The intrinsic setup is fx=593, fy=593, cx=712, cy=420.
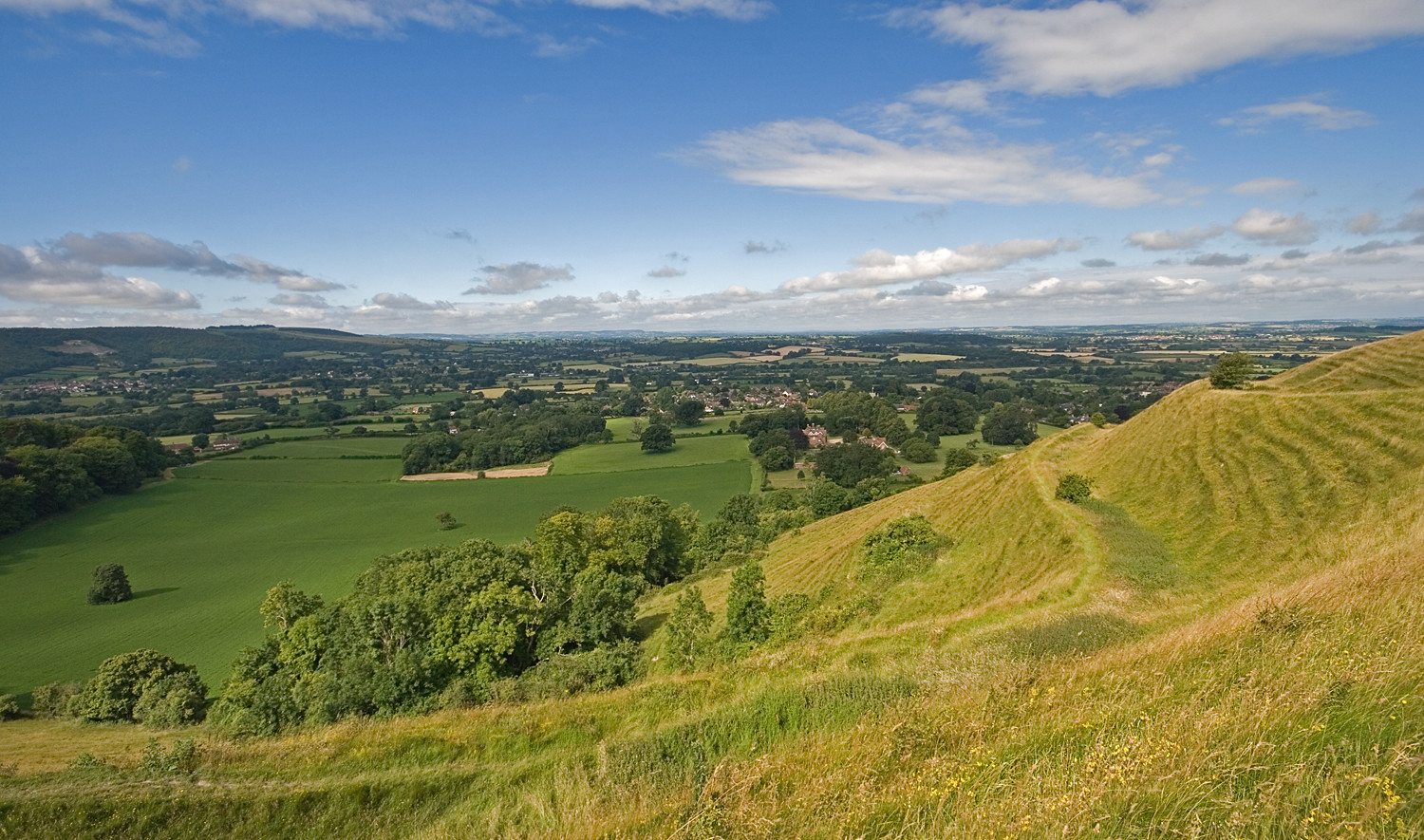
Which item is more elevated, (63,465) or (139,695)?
(63,465)

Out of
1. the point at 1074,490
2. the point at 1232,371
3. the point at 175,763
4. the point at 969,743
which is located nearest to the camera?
the point at 969,743

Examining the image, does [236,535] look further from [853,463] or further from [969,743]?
[969,743]

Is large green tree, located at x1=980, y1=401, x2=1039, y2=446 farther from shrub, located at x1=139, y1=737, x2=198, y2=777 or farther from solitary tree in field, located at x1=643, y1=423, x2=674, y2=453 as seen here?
shrub, located at x1=139, y1=737, x2=198, y2=777

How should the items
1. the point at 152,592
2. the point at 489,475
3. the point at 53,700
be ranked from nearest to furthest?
the point at 53,700 → the point at 152,592 → the point at 489,475

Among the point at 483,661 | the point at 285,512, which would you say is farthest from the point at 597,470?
the point at 483,661

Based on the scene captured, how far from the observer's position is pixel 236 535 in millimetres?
68812

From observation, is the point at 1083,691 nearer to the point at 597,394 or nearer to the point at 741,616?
the point at 741,616

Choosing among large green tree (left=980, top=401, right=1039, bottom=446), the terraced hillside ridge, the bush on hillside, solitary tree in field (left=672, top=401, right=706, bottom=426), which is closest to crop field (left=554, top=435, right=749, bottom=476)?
solitary tree in field (left=672, top=401, right=706, bottom=426)

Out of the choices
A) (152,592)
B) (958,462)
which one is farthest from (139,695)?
(958,462)

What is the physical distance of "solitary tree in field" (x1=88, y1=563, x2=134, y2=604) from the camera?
50812 millimetres

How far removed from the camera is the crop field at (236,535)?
145ft

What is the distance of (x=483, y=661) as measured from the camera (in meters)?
26.5

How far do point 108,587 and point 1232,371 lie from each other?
89877mm

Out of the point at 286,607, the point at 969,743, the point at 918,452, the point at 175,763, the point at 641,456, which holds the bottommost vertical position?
the point at 641,456
